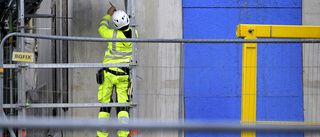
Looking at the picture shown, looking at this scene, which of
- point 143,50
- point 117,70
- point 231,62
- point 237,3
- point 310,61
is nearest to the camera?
point 117,70

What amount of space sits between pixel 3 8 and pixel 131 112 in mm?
3606

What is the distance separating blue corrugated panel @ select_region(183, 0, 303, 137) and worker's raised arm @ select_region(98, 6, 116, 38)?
4.38 ft

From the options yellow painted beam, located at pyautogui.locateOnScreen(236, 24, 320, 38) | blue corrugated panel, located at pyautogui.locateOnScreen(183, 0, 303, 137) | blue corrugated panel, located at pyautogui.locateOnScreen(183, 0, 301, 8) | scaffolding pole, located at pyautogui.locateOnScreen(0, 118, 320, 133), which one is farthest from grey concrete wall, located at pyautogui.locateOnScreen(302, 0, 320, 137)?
scaffolding pole, located at pyautogui.locateOnScreen(0, 118, 320, 133)

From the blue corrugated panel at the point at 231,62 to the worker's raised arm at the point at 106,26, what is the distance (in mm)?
1335

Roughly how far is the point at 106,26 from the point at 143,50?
3.12ft

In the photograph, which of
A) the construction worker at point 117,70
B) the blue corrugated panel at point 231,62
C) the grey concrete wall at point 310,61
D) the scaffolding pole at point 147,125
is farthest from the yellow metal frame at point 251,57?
the scaffolding pole at point 147,125

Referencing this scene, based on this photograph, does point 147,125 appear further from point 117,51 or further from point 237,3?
point 237,3

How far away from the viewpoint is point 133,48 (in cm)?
736

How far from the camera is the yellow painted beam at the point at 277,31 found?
603cm

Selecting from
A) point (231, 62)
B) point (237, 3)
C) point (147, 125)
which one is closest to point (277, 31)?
point (231, 62)

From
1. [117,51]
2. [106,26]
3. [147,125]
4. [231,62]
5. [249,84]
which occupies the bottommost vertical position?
[147,125]

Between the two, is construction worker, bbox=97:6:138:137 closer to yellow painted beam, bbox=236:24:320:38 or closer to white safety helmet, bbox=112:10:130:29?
white safety helmet, bbox=112:10:130:29

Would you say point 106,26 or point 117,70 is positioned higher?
point 106,26

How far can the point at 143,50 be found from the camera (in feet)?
28.7
